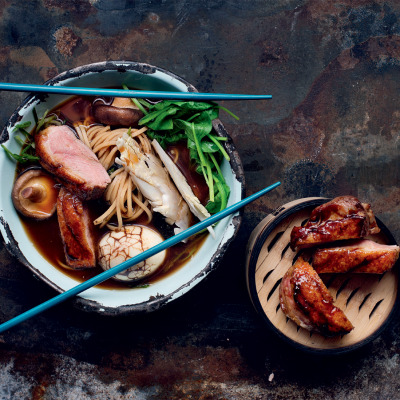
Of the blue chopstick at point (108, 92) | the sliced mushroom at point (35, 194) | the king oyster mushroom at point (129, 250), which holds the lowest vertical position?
the king oyster mushroom at point (129, 250)

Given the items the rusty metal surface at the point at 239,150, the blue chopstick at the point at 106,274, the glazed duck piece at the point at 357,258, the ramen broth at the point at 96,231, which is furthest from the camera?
the rusty metal surface at the point at 239,150

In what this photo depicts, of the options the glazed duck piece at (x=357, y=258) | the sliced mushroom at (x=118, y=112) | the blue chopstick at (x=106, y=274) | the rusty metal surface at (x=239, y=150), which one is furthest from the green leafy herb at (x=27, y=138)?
the glazed duck piece at (x=357, y=258)

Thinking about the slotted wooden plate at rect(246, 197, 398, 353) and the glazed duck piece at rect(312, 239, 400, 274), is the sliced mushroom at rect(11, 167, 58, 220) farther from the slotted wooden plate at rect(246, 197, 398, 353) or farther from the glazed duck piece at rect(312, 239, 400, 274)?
the glazed duck piece at rect(312, 239, 400, 274)

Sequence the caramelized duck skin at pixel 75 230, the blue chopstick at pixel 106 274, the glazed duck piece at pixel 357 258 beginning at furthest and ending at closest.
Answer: the caramelized duck skin at pixel 75 230, the glazed duck piece at pixel 357 258, the blue chopstick at pixel 106 274

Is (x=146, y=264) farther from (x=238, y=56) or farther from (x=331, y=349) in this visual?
(x=238, y=56)

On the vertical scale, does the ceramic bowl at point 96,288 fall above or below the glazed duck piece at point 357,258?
above

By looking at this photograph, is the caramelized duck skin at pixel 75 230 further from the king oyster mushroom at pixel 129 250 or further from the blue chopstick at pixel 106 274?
the blue chopstick at pixel 106 274

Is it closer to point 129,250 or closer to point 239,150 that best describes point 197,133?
point 239,150

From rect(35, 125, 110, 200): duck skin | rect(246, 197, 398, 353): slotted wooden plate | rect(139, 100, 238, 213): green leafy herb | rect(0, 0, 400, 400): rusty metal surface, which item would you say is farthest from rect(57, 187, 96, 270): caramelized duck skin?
rect(246, 197, 398, 353): slotted wooden plate

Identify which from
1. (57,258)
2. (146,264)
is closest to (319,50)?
(146,264)
